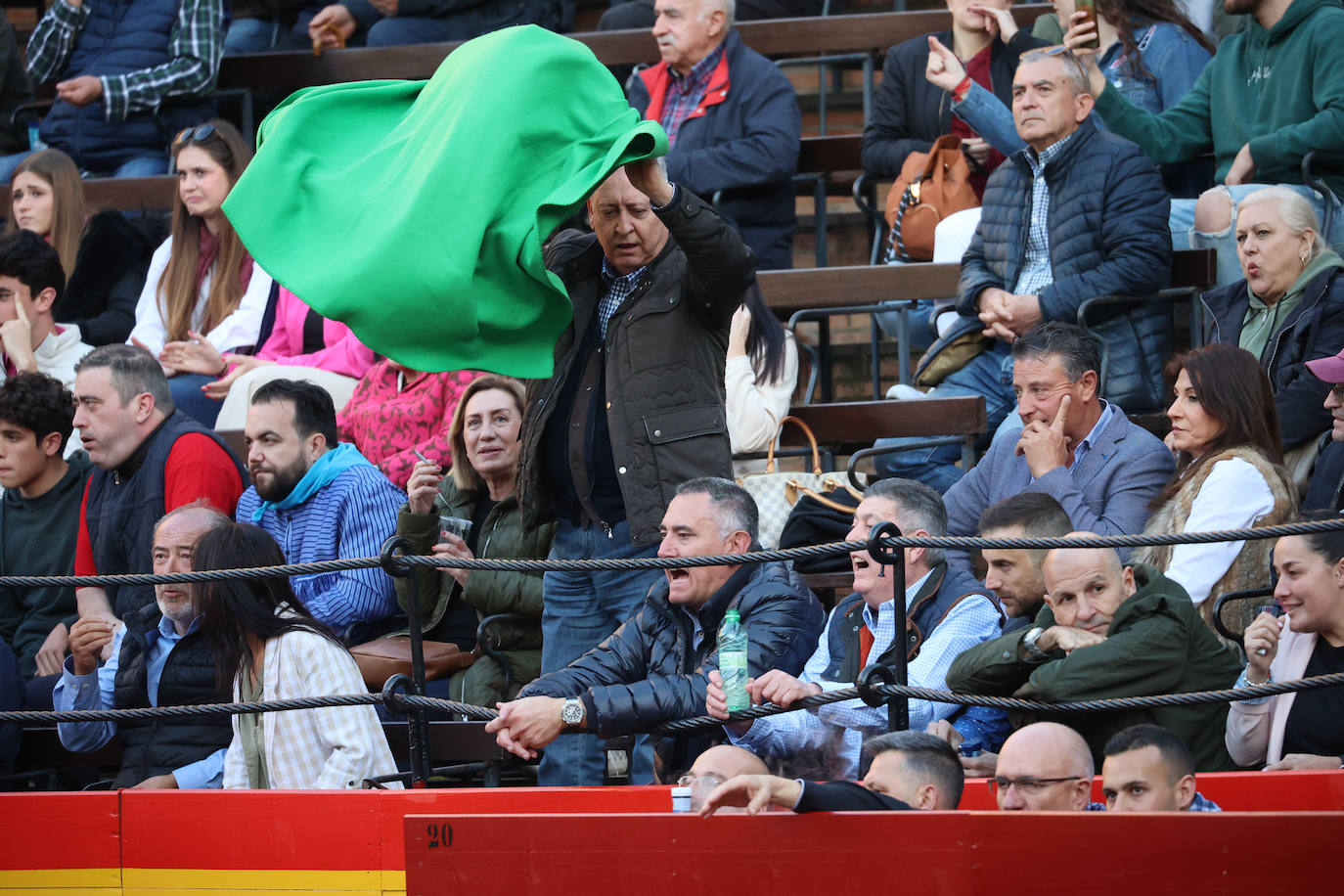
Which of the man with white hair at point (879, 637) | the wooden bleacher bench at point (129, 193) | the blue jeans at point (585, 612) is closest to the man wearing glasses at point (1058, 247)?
the man with white hair at point (879, 637)

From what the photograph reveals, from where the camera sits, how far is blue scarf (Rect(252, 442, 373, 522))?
5652 millimetres

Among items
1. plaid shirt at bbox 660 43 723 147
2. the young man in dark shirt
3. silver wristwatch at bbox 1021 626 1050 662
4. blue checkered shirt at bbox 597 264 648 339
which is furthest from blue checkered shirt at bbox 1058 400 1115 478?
the young man in dark shirt

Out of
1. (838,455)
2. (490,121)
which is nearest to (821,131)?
(838,455)

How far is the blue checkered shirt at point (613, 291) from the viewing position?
497cm

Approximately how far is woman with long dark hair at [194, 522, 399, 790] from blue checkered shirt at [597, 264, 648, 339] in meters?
1.09

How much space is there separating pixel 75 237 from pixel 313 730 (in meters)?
4.11

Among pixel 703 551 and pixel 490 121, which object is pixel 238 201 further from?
pixel 703 551

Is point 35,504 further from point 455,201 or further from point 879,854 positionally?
point 879,854

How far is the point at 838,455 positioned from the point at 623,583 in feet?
8.79

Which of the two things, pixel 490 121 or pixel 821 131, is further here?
pixel 821 131

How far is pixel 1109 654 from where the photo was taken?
12.8 ft

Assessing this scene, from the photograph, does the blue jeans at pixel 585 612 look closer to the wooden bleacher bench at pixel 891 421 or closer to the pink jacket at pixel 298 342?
the wooden bleacher bench at pixel 891 421

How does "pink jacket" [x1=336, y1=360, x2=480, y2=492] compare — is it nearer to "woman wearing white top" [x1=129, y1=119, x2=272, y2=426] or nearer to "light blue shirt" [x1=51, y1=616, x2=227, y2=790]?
"woman wearing white top" [x1=129, y1=119, x2=272, y2=426]

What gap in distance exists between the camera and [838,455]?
24.4ft
